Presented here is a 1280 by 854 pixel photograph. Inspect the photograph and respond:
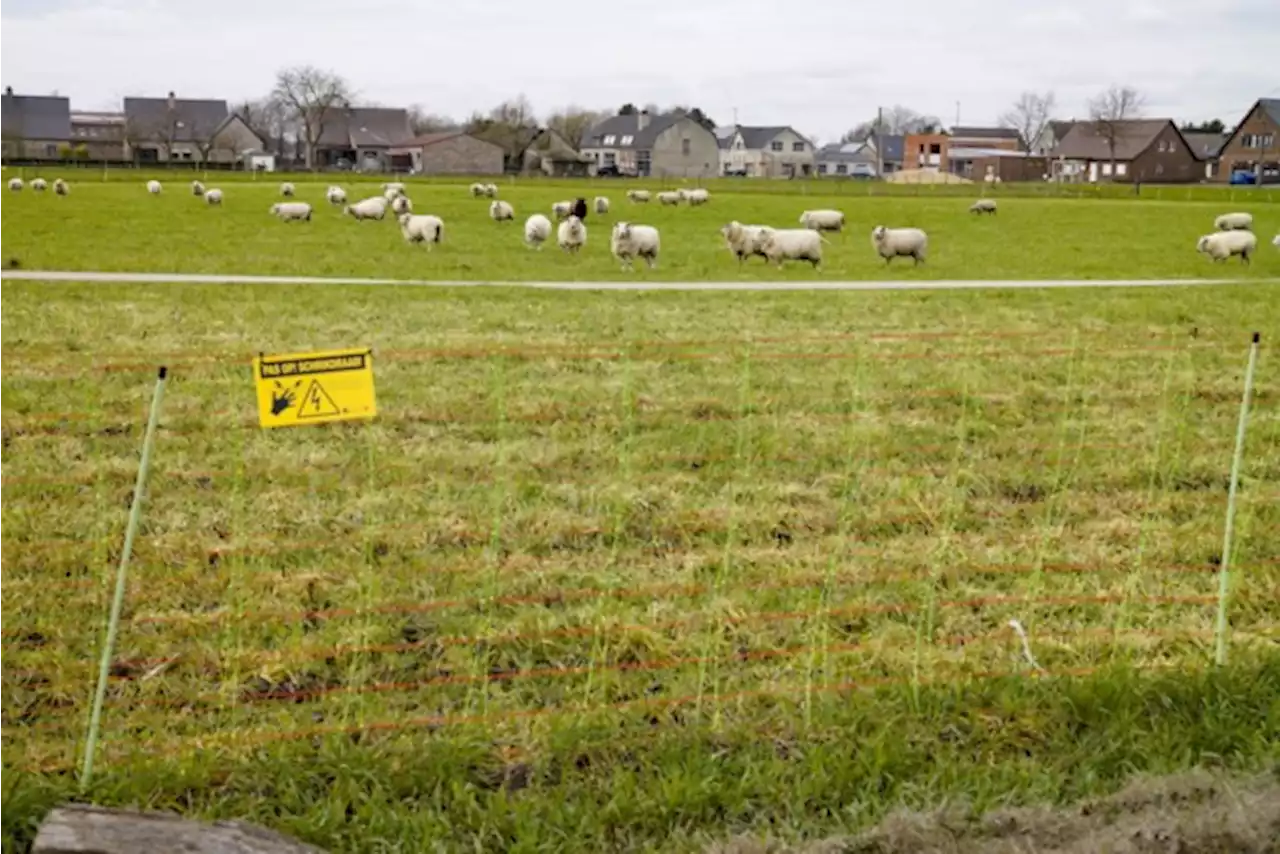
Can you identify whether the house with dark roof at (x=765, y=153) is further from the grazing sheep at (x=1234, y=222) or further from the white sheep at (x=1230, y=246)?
the white sheep at (x=1230, y=246)

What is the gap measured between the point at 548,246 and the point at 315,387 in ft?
82.9

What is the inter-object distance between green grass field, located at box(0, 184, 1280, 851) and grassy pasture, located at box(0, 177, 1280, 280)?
1087cm

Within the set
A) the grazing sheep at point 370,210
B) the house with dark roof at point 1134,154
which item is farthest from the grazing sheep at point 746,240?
the house with dark roof at point 1134,154

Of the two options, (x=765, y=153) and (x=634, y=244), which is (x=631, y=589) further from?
(x=765, y=153)

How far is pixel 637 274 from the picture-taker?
900 inches

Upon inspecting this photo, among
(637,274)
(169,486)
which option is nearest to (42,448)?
(169,486)

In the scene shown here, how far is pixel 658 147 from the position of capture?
122312 millimetres

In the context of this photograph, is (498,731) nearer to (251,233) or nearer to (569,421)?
(569,421)

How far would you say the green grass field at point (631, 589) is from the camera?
4.35m

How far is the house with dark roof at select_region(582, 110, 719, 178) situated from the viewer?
122812mm

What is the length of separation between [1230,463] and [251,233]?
2804 centimetres

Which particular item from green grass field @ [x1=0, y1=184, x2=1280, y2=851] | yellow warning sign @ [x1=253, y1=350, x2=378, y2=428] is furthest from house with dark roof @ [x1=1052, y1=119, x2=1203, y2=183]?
yellow warning sign @ [x1=253, y1=350, x2=378, y2=428]

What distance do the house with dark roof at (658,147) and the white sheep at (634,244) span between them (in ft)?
320

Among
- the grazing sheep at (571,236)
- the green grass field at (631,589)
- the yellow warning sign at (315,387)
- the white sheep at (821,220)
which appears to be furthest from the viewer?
the white sheep at (821,220)
